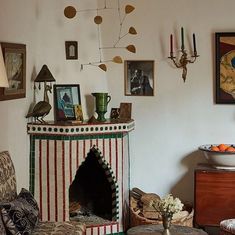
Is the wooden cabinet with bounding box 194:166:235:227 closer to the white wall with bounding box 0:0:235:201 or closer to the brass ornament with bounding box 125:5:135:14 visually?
the white wall with bounding box 0:0:235:201

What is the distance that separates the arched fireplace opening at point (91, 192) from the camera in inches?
189

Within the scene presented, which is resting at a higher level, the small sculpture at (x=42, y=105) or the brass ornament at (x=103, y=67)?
the brass ornament at (x=103, y=67)

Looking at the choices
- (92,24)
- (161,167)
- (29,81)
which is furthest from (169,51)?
(29,81)

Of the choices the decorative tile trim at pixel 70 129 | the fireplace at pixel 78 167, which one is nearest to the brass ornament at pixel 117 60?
the fireplace at pixel 78 167

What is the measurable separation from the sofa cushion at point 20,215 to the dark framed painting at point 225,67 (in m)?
2.12

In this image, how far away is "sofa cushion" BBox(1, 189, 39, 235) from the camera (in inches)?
122

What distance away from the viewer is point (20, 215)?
321 centimetres

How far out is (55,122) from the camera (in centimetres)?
446

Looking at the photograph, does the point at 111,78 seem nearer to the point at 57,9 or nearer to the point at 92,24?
the point at 92,24

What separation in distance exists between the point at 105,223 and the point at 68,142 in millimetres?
827

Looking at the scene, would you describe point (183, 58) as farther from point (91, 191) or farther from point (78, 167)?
point (91, 191)

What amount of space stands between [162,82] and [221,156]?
929 mm

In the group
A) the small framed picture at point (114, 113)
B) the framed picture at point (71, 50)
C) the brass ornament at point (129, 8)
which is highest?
the brass ornament at point (129, 8)

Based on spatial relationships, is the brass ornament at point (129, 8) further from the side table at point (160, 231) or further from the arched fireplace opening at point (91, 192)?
the side table at point (160, 231)
